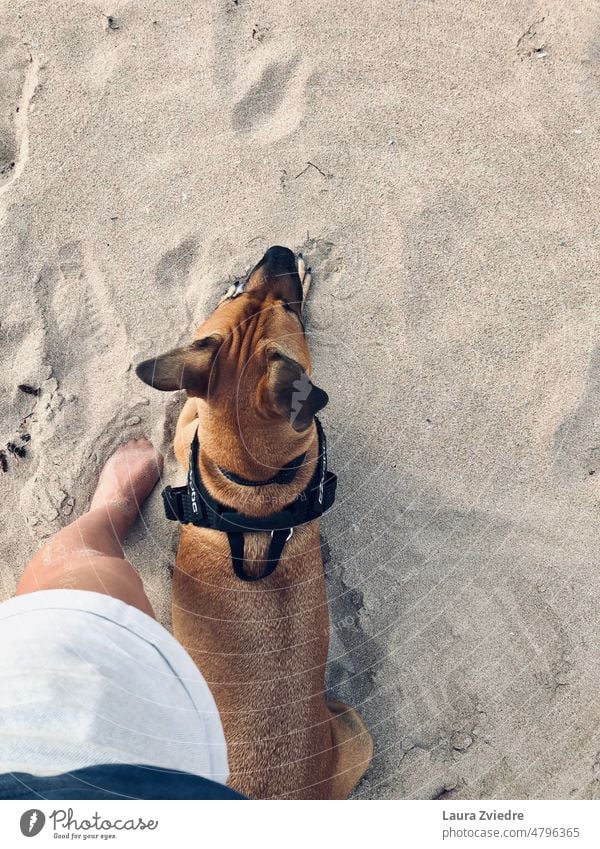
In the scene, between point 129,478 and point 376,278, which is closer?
point 129,478

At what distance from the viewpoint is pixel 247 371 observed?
271cm

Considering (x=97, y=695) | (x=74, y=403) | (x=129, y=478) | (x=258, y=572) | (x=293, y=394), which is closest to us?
(x=97, y=695)

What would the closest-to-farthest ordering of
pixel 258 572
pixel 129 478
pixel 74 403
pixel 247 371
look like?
1. pixel 247 371
2. pixel 258 572
3. pixel 129 478
4. pixel 74 403

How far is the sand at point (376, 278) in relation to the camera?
3.63 metres

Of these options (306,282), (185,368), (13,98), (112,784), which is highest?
(13,98)

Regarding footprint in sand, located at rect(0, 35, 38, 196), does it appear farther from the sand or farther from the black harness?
the black harness

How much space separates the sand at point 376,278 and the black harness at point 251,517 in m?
0.60

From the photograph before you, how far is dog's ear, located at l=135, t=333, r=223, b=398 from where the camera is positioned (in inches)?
107

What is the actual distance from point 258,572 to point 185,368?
40.6 inches

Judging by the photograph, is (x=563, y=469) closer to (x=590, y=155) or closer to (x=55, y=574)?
(x=590, y=155)

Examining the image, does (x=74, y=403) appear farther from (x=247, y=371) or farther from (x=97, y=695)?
(x=97, y=695)

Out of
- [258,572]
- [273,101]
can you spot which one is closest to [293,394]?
[258,572]
